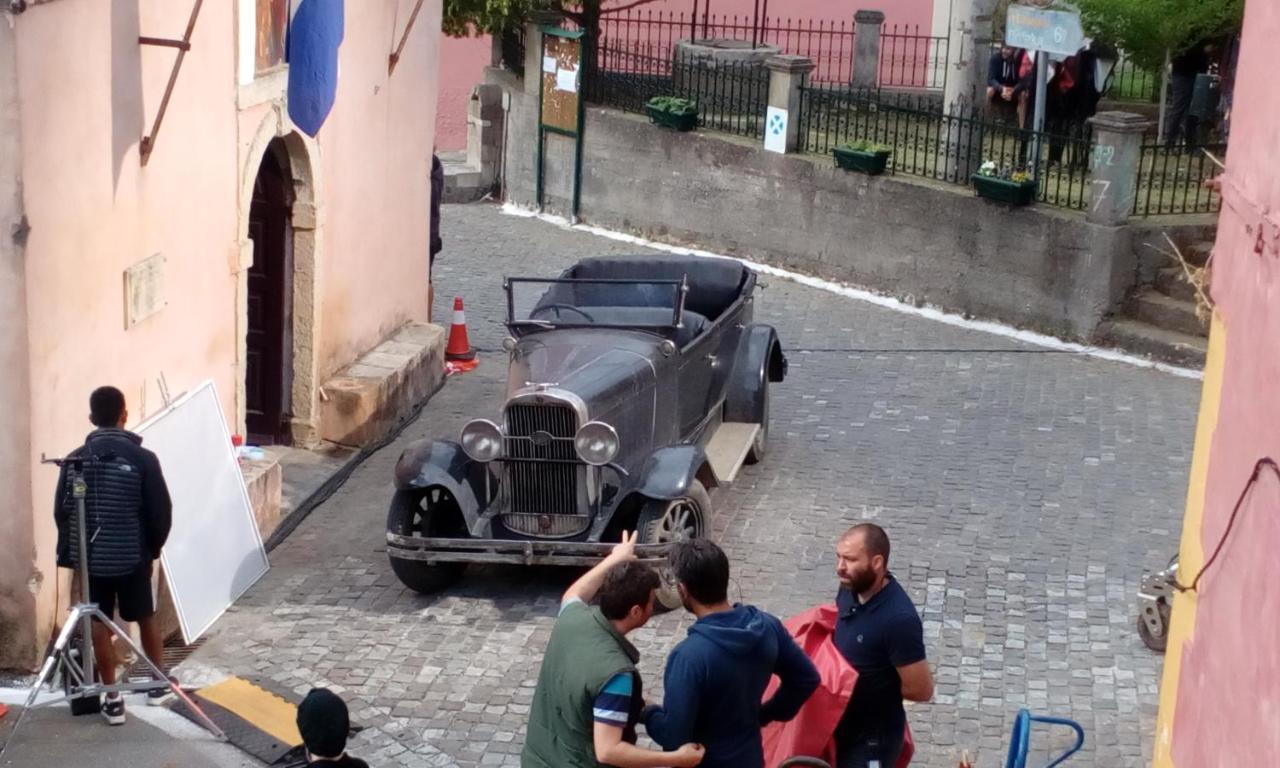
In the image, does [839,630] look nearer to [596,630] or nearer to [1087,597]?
[596,630]

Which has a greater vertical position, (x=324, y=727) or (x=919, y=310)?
(x=324, y=727)

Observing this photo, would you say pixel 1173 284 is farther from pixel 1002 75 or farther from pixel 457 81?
pixel 457 81

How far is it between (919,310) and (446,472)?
27.2 ft

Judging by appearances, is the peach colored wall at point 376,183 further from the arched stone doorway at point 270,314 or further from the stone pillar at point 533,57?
the stone pillar at point 533,57

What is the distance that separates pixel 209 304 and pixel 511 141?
10884mm

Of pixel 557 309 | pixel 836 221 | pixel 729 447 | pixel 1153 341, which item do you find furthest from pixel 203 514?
pixel 836 221

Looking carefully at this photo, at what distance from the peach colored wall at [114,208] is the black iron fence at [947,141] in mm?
8024

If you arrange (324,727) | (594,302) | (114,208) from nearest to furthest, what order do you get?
1. (324,727)
2. (114,208)
3. (594,302)

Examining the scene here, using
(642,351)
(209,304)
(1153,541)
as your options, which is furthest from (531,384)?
(1153,541)

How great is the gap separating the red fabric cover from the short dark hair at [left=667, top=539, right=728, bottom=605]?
0.53 metres

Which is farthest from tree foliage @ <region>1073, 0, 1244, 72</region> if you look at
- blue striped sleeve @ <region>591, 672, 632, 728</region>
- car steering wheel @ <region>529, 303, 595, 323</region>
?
blue striped sleeve @ <region>591, 672, 632, 728</region>

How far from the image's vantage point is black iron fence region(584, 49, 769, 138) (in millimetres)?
19094

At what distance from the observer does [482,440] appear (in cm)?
966

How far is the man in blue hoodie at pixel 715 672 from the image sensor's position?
5449 mm
